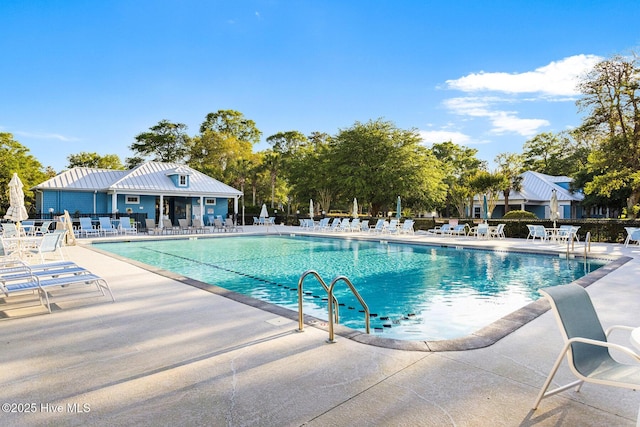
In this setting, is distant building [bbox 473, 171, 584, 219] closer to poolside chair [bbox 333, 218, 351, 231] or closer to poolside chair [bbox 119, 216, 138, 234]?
poolside chair [bbox 333, 218, 351, 231]

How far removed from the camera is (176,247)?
1575 cm

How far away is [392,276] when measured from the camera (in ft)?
31.5

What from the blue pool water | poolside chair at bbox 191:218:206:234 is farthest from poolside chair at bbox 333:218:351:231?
poolside chair at bbox 191:218:206:234

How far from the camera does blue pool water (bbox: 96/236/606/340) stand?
622cm

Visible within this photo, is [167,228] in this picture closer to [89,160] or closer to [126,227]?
[126,227]

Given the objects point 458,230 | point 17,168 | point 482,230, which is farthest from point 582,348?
point 17,168

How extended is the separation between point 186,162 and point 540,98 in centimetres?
3658

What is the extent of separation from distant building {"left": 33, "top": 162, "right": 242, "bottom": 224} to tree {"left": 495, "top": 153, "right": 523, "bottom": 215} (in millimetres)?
22404

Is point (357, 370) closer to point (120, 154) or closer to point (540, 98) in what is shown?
point (540, 98)

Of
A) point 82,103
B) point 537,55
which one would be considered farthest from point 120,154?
point 537,55

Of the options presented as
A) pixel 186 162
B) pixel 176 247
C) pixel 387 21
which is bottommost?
pixel 176 247

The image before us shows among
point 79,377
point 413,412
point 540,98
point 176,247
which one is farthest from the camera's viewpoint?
point 540,98

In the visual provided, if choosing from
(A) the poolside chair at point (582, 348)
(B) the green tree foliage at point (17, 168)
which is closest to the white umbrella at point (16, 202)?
(A) the poolside chair at point (582, 348)

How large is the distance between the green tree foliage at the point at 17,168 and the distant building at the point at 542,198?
38481 mm
